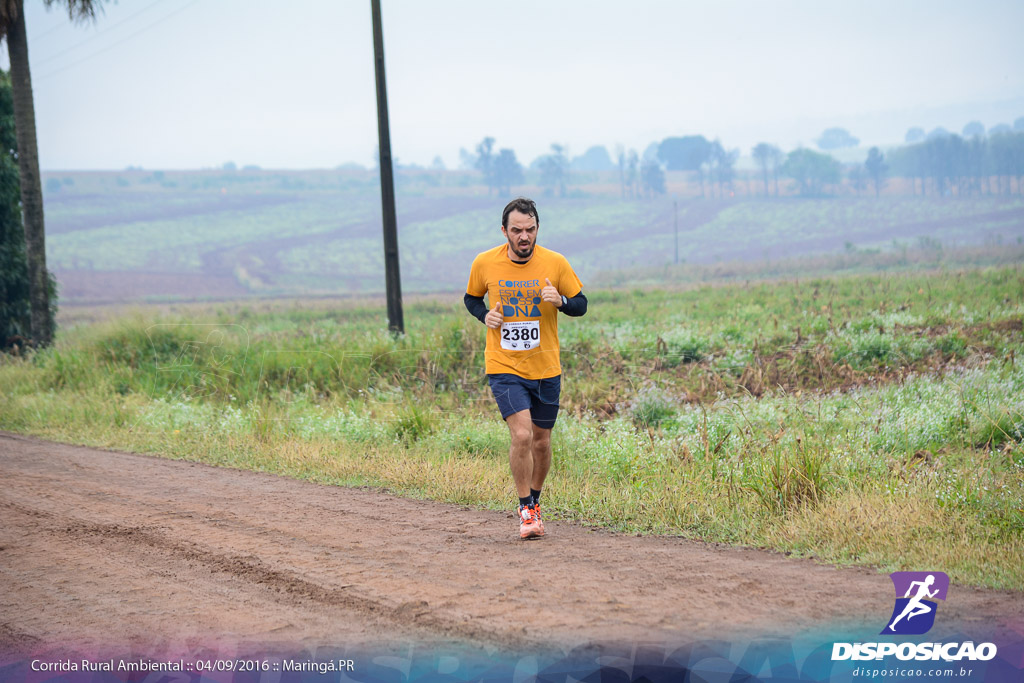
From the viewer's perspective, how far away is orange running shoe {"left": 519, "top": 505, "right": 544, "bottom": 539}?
6.62 meters

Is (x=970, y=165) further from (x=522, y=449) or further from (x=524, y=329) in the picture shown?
(x=522, y=449)

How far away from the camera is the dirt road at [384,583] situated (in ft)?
15.5

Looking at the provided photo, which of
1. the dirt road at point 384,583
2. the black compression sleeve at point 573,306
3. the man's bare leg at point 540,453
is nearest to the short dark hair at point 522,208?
the black compression sleeve at point 573,306

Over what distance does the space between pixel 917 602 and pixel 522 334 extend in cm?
326

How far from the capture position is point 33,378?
16609mm

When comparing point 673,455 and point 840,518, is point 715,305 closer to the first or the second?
point 673,455

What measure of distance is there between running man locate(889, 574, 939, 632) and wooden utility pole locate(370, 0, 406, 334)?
12393 millimetres

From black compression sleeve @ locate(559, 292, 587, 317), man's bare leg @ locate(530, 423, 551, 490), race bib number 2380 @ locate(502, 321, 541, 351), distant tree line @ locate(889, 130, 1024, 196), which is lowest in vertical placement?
man's bare leg @ locate(530, 423, 551, 490)

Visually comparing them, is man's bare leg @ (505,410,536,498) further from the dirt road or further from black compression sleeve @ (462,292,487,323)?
black compression sleeve @ (462,292,487,323)

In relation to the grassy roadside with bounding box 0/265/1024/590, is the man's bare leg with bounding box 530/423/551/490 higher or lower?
higher

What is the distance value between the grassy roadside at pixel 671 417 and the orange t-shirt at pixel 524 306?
156 cm

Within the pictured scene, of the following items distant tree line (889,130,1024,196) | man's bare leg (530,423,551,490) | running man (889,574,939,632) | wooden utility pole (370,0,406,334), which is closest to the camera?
running man (889,574,939,632)

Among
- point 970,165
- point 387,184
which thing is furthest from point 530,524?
point 970,165

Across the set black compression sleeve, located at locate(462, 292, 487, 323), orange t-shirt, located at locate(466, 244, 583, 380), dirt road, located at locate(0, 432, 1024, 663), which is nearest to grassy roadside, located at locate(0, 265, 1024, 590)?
dirt road, located at locate(0, 432, 1024, 663)
